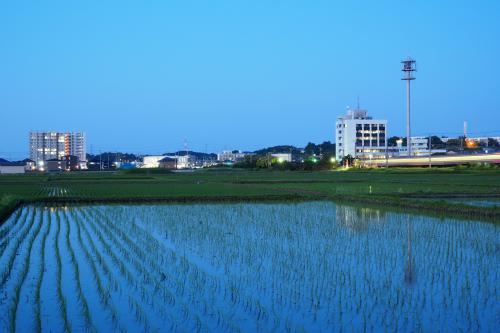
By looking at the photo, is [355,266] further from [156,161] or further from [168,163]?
[156,161]

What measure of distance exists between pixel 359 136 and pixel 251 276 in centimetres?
7769

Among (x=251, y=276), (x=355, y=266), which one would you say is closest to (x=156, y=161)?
(x=355, y=266)

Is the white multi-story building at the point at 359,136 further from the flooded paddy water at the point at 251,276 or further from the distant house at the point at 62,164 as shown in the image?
the flooded paddy water at the point at 251,276

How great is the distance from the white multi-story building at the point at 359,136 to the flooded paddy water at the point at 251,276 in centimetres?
6999

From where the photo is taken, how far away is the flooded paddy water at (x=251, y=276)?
5.34m

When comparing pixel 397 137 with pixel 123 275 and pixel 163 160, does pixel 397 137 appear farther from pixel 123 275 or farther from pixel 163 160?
pixel 123 275

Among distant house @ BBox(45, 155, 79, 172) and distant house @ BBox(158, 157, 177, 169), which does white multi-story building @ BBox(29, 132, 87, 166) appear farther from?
distant house @ BBox(45, 155, 79, 172)

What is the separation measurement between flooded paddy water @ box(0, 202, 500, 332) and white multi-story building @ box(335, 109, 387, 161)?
70.0 metres

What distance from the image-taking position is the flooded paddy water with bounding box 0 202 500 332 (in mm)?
5344

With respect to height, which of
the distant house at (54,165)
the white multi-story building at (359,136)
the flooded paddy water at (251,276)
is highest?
the white multi-story building at (359,136)

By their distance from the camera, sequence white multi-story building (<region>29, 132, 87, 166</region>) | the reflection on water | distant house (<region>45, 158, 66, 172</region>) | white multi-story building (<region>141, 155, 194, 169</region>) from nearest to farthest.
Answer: the reflection on water
distant house (<region>45, 158, 66, 172</region>)
white multi-story building (<region>141, 155, 194, 169</region>)
white multi-story building (<region>29, 132, 87, 166</region>)

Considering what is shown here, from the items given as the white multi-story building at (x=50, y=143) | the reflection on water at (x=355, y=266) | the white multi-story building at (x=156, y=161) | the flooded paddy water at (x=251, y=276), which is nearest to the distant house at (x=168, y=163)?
the white multi-story building at (x=156, y=161)

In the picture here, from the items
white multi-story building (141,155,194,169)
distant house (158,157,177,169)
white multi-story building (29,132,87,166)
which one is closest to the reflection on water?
distant house (158,157,177,169)

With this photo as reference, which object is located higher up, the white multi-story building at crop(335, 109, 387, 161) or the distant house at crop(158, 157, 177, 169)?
the white multi-story building at crop(335, 109, 387, 161)
